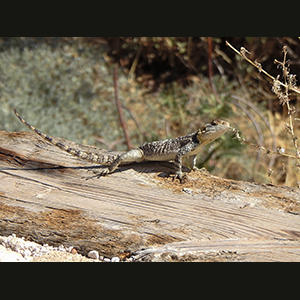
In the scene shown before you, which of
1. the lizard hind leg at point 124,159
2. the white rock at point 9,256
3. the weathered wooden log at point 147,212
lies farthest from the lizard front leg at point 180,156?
the white rock at point 9,256

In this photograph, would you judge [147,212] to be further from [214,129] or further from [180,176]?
[214,129]

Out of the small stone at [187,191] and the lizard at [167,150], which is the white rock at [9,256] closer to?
the lizard at [167,150]

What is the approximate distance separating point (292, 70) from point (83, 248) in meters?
7.83

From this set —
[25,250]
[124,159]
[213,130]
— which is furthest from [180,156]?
[25,250]

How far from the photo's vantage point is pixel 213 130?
4023mm

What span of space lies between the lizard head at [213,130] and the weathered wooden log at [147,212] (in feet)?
1.25

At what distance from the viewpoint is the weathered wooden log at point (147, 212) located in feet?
10.2

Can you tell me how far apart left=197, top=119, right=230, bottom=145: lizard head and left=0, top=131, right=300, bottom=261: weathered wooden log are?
381 mm

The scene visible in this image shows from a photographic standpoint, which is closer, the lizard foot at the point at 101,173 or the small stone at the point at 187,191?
the small stone at the point at 187,191

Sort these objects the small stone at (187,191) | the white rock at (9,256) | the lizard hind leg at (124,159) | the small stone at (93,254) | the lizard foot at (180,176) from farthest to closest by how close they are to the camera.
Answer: the lizard hind leg at (124,159) < the lizard foot at (180,176) < the small stone at (187,191) < the small stone at (93,254) < the white rock at (9,256)

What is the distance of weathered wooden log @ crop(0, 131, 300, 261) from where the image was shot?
3.10m

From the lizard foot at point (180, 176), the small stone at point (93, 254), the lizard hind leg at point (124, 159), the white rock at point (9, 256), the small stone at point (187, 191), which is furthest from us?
the lizard hind leg at point (124, 159)

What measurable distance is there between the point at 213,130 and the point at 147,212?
1169 millimetres

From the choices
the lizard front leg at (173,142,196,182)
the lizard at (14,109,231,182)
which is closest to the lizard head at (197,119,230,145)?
the lizard at (14,109,231,182)
